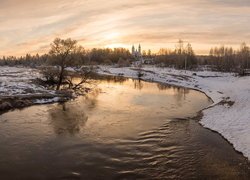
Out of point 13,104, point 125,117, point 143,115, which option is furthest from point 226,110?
point 13,104

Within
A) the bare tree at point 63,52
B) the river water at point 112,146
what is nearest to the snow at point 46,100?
the river water at point 112,146

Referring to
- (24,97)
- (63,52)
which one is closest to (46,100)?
(24,97)

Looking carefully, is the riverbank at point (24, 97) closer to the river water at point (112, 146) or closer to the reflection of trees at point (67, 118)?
the river water at point (112, 146)

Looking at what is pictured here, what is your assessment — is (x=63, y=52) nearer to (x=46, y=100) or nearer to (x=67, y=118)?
(x=46, y=100)

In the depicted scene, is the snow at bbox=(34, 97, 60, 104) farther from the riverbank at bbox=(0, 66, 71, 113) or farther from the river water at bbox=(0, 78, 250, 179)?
the river water at bbox=(0, 78, 250, 179)

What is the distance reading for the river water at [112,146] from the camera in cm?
1633

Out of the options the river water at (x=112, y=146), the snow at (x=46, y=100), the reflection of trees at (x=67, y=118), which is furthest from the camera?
the snow at (x=46, y=100)

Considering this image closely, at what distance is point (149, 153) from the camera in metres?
19.3

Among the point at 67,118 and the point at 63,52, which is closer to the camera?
the point at 67,118

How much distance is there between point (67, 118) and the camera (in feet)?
95.3

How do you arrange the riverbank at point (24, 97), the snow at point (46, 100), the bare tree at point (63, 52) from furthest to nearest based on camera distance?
the bare tree at point (63, 52)
the snow at point (46, 100)
the riverbank at point (24, 97)

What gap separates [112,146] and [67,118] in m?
9.88

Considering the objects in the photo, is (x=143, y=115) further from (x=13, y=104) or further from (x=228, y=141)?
(x=13, y=104)

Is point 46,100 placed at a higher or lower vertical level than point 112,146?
higher
